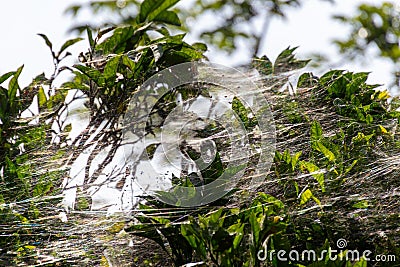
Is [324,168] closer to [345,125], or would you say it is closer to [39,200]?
[345,125]

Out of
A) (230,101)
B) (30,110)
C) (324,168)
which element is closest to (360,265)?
(324,168)

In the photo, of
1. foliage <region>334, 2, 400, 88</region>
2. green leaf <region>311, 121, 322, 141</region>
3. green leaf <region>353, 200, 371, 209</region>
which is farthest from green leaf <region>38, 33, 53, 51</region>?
foliage <region>334, 2, 400, 88</region>

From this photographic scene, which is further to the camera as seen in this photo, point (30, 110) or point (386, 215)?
point (30, 110)

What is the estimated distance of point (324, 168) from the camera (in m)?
1.14

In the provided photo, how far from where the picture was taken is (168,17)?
1.65m

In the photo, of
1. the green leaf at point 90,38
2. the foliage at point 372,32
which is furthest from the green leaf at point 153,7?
the foliage at point 372,32

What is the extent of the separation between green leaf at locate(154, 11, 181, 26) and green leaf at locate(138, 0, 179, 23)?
1 centimetres

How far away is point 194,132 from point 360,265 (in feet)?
2.10

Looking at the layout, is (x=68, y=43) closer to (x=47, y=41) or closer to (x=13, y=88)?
(x=47, y=41)

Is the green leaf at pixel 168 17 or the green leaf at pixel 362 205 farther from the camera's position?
the green leaf at pixel 168 17

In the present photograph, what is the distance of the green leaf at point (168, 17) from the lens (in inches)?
64.9

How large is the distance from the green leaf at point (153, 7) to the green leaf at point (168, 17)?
11 mm

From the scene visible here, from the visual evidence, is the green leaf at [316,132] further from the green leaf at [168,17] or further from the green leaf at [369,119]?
the green leaf at [168,17]

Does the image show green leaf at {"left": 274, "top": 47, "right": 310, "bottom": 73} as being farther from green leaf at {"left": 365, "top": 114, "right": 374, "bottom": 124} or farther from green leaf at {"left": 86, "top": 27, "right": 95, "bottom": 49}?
green leaf at {"left": 86, "top": 27, "right": 95, "bottom": 49}
